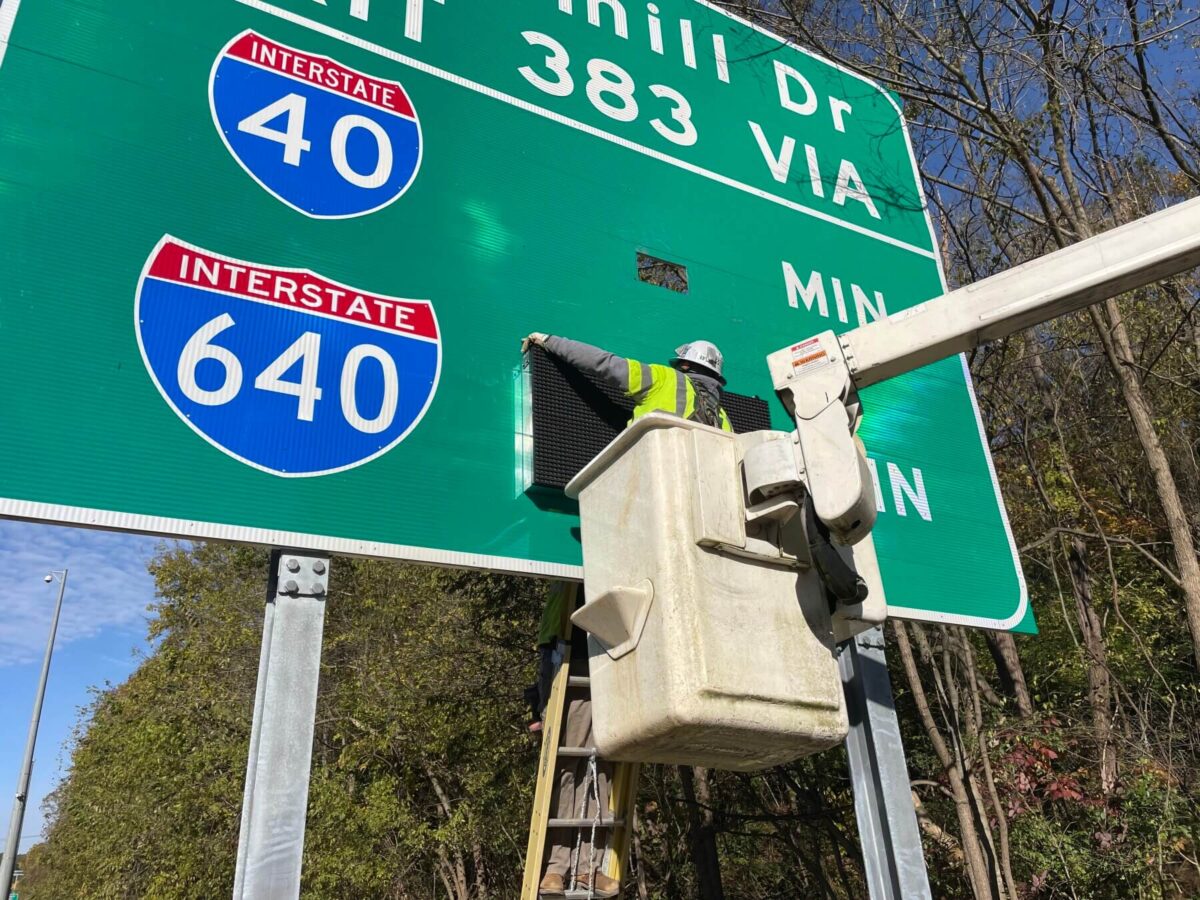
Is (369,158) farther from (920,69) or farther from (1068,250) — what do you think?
(920,69)

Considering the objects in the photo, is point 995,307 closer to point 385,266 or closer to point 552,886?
point 385,266

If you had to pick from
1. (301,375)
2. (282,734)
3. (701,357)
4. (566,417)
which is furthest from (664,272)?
(282,734)

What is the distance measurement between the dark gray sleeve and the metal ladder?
1.07 meters

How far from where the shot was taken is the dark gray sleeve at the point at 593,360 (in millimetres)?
3947

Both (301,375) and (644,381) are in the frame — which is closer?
(301,375)

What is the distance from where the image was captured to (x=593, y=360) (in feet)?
13.0

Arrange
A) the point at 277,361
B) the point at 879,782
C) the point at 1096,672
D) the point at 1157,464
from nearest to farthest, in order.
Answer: the point at 277,361 → the point at 879,782 → the point at 1157,464 → the point at 1096,672

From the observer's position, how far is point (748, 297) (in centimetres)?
492

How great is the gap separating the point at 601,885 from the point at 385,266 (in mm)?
2785

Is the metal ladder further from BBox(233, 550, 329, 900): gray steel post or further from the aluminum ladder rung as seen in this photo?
BBox(233, 550, 329, 900): gray steel post

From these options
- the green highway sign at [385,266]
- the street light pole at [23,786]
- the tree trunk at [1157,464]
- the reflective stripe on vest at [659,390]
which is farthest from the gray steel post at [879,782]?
the street light pole at [23,786]

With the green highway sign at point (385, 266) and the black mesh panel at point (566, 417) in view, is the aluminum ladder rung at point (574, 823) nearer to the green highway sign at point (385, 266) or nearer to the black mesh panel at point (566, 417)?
the green highway sign at point (385, 266)

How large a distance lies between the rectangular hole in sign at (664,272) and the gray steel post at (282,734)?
229cm

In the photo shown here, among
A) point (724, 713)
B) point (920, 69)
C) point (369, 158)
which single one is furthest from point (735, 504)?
point (920, 69)
